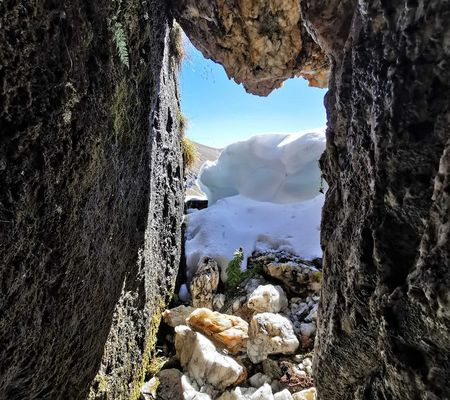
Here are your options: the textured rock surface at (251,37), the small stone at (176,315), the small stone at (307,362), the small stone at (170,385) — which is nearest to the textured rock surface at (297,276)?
the small stone at (307,362)

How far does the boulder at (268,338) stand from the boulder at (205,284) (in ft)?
5.77

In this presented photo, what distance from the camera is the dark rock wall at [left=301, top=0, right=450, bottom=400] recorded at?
1432mm

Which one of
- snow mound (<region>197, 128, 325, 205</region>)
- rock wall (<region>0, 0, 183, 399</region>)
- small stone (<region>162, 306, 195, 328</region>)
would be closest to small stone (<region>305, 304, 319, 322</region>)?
small stone (<region>162, 306, 195, 328</region>)

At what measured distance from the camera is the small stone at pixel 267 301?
554 centimetres

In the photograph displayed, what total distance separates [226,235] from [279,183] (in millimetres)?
2757

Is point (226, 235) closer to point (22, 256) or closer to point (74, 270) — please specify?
point (74, 270)

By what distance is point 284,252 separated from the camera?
23.7 feet

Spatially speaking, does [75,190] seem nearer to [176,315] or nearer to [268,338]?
[268,338]

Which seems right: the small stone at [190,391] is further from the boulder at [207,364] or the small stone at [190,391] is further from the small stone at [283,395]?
the small stone at [283,395]

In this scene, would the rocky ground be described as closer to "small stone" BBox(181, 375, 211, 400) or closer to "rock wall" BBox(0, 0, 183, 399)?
"small stone" BBox(181, 375, 211, 400)

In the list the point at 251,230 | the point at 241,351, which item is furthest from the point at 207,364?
the point at 251,230

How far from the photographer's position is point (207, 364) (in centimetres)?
424

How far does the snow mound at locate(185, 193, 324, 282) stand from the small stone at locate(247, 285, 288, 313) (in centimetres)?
131

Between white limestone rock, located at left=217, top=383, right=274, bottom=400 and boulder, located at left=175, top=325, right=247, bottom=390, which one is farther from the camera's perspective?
boulder, located at left=175, top=325, right=247, bottom=390
